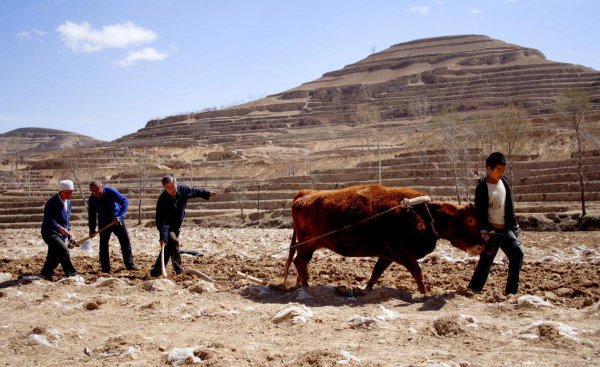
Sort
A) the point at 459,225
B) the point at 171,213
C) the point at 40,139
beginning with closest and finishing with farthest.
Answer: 1. the point at 459,225
2. the point at 171,213
3. the point at 40,139

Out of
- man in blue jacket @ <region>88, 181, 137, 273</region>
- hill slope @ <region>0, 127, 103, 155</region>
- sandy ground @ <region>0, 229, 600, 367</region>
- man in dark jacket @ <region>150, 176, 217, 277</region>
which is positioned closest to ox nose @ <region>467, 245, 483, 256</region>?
sandy ground @ <region>0, 229, 600, 367</region>

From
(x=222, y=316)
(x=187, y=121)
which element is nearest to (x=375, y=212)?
(x=222, y=316)

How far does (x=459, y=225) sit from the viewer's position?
7.53 m

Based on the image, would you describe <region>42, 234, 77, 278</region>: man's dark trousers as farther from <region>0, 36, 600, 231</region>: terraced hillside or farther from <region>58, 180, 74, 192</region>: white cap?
<region>0, 36, 600, 231</region>: terraced hillside

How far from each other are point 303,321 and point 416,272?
2.10m

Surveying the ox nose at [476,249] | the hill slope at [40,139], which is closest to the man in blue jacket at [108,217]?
the ox nose at [476,249]

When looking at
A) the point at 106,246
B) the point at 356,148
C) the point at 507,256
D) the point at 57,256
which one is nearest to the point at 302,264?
the point at 507,256

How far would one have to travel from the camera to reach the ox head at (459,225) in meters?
7.39

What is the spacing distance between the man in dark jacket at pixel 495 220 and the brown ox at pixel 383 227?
208 millimetres

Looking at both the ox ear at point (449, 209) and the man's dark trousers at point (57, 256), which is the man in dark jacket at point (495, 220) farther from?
the man's dark trousers at point (57, 256)

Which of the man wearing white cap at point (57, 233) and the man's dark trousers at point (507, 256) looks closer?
the man's dark trousers at point (507, 256)

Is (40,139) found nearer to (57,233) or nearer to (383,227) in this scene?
(57,233)

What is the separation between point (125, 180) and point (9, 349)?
54.1 m

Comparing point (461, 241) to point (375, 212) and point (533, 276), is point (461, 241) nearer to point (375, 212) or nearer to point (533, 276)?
point (375, 212)
